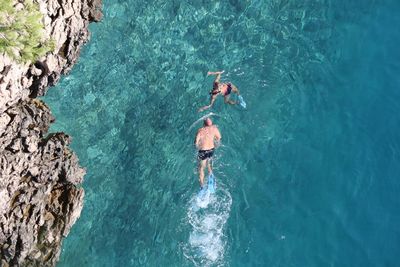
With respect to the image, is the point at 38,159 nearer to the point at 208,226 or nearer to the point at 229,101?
the point at 208,226

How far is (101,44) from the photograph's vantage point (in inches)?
689

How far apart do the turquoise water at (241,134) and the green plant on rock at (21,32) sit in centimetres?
601

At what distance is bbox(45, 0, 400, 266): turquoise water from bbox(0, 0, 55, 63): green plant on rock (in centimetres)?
601

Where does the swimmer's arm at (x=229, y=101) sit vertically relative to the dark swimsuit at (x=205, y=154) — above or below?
above

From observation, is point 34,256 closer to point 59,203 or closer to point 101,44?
point 59,203

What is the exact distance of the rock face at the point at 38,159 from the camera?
11617mm

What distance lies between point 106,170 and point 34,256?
12.1ft

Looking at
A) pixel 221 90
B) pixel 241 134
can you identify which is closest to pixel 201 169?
pixel 241 134

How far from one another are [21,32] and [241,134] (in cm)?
864

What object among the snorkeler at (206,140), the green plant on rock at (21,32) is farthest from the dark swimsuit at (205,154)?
the green plant on rock at (21,32)

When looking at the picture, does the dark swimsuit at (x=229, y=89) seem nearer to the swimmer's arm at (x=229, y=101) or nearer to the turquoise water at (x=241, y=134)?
the swimmer's arm at (x=229, y=101)

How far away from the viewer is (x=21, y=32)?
9.63m

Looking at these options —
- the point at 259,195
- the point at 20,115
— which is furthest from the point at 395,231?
the point at 20,115

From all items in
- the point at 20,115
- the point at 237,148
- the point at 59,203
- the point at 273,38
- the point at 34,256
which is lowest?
the point at 34,256
